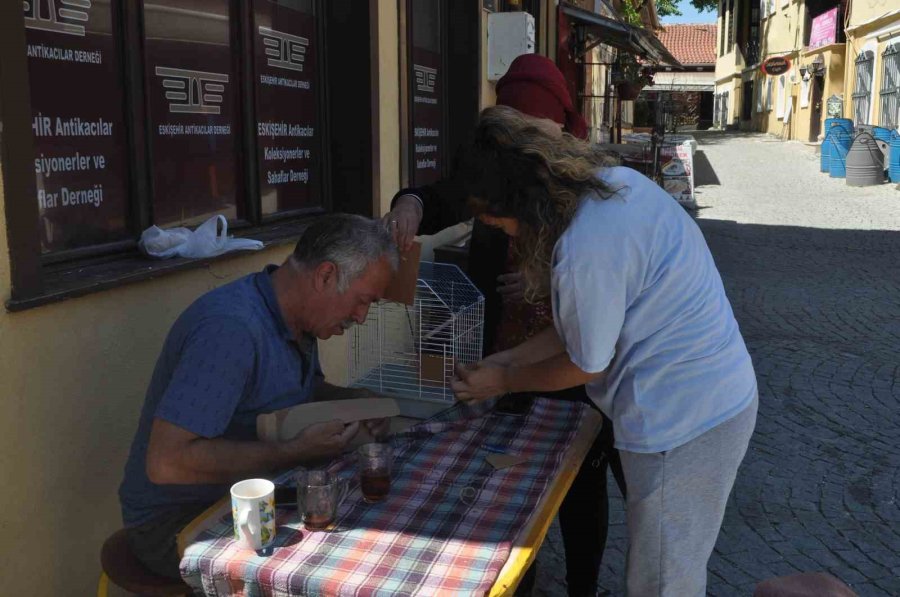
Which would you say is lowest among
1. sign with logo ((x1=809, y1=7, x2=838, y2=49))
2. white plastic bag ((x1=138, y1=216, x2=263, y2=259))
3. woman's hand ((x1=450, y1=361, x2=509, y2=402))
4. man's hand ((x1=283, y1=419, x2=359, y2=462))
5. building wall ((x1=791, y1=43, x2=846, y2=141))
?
man's hand ((x1=283, y1=419, x2=359, y2=462))

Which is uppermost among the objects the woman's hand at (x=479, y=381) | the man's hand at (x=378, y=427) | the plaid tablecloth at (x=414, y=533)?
the woman's hand at (x=479, y=381)

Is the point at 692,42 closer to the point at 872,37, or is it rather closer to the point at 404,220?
the point at 872,37

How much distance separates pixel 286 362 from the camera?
2.22 meters

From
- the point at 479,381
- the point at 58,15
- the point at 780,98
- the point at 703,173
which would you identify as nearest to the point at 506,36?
the point at 58,15

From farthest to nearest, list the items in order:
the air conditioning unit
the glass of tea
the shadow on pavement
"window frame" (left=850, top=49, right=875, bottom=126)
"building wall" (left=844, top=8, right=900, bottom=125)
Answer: "window frame" (left=850, top=49, right=875, bottom=126), the shadow on pavement, "building wall" (left=844, top=8, right=900, bottom=125), the air conditioning unit, the glass of tea

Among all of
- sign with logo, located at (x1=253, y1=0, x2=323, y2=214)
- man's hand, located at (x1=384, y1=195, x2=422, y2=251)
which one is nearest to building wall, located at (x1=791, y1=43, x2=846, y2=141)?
sign with logo, located at (x1=253, y1=0, x2=323, y2=214)

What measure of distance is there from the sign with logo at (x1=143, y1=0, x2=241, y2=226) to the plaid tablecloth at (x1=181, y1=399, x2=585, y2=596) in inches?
57.5

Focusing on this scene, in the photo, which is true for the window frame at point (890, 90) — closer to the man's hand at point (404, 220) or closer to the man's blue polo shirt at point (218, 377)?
the man's hand at point (404, 220)

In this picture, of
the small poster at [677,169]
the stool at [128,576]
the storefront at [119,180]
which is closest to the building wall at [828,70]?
the small poster at [677,169]

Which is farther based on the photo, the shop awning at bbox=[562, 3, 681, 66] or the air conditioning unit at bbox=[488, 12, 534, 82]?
the shop awning at bbox=[562, 3, 681, 66]

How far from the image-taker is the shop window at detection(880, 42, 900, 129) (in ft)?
56.9

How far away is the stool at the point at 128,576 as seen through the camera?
212 cm

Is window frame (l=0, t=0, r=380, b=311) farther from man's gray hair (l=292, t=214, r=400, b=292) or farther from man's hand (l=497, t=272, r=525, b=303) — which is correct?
man's hand (l=497, t=272, r=525, b=303)

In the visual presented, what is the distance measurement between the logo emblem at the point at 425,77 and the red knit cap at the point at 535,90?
239 centimetres
